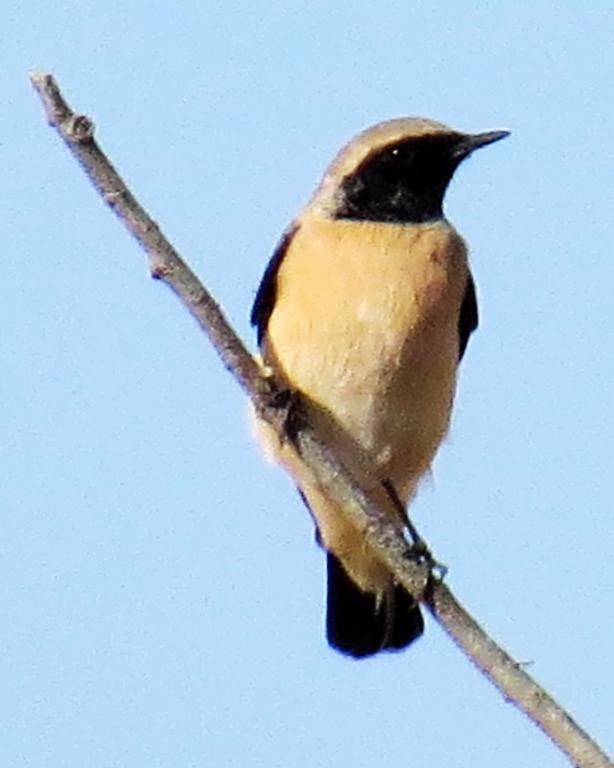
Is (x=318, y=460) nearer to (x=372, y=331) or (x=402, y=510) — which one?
(x=372, y=331)

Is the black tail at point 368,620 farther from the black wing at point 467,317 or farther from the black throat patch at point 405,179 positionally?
the black throat patch at point 405,179

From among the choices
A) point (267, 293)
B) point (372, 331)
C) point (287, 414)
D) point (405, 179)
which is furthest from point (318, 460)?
point (405, 179)

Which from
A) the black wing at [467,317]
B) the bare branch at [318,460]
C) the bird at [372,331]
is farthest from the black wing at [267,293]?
the bare branch at [318,460]

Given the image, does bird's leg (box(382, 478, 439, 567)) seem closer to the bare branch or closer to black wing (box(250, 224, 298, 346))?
black wing (box(250, 224, 298, 346))

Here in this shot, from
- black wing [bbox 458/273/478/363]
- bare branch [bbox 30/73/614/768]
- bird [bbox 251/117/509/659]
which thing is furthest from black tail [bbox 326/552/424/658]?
bare branch [bbox 30/73/614/768]

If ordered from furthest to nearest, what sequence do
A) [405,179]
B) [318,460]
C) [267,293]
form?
1. [405,179]
2. [267,293]
3. [318,460]

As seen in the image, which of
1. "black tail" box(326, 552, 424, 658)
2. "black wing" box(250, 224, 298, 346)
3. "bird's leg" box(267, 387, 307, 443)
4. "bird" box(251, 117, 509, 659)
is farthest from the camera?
"black tail" box(326, 552, 424, 658)

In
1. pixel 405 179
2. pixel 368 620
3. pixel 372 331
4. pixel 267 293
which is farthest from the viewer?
pixel 368 620
